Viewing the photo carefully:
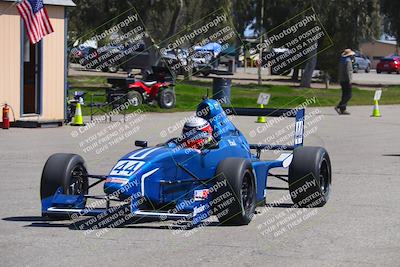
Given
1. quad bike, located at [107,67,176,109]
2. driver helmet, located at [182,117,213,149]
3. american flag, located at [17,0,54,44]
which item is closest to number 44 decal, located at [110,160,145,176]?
driver helmet, located at [182,117,213,149]

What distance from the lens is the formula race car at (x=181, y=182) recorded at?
10109mm

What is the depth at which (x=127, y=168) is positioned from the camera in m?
10.1

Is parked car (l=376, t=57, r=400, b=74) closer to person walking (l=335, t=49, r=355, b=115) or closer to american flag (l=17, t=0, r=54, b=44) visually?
person walking (l=335, t=49, r=355, b=115)

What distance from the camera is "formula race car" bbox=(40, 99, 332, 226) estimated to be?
10109mm

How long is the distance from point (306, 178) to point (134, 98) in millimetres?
18831

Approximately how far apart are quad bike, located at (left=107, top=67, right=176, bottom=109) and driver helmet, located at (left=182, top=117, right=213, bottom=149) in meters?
18.2

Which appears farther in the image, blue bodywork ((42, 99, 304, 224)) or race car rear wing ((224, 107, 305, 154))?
race car rear wing ((224, 107, 305, 154))

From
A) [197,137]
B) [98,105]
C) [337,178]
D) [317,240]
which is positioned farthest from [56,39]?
[317,240]

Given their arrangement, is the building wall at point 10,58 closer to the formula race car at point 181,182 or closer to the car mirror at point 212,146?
the formula race car at point 181,182

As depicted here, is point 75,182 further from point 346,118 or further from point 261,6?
point 261,6

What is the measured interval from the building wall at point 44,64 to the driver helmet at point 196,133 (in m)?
14.0

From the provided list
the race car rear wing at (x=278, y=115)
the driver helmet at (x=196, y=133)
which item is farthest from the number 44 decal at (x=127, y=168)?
the race car rear wing at (x=278, y=115)

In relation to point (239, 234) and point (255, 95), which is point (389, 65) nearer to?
point (255, 95)

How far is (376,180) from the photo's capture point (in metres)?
14.8
